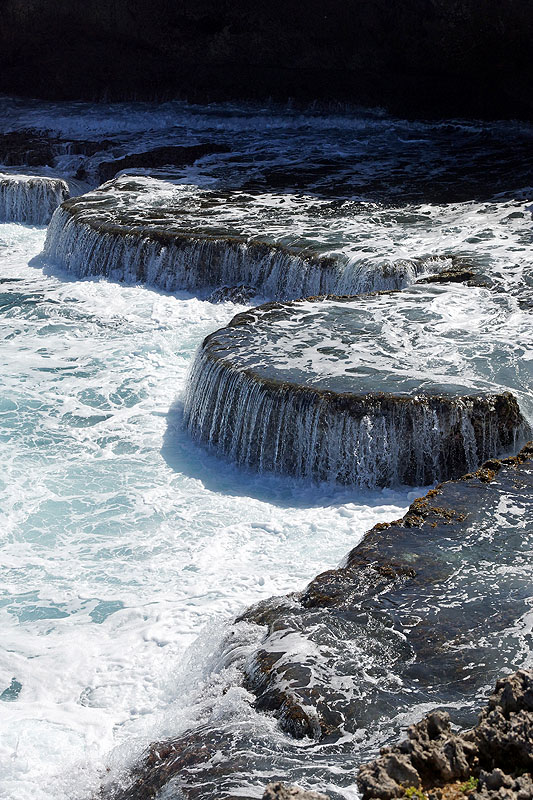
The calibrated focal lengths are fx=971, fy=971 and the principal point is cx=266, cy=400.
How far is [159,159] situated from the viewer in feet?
54.5

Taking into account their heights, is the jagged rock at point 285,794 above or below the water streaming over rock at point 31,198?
below

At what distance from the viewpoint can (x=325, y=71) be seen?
66.3ft

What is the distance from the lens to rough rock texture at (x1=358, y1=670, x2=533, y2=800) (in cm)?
310

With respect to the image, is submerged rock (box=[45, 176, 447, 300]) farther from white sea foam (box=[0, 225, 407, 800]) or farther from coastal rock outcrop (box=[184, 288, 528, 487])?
coastal rock outcrop (box=[184, 288, 528, 487])

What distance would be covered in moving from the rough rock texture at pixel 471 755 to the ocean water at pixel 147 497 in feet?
2.37

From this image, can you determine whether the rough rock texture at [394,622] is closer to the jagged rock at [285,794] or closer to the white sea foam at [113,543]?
the white sea foam at [113,543]

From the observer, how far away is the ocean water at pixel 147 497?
527 cm

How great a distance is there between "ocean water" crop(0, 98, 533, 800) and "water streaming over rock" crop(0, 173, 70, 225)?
61 cm

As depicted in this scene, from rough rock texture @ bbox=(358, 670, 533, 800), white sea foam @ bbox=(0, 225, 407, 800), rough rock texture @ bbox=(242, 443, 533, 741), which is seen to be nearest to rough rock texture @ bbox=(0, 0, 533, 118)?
white sea foam @ bbox=(0, 225, 407, 800)

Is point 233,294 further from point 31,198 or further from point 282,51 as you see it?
point 282,51

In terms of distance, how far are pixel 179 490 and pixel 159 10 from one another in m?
16.0

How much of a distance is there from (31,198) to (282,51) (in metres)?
7.37

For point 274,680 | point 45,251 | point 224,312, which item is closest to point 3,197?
point 45,251

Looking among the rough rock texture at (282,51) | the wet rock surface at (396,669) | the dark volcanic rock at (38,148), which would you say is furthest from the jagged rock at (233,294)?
the rough rock texture at (282,51)
